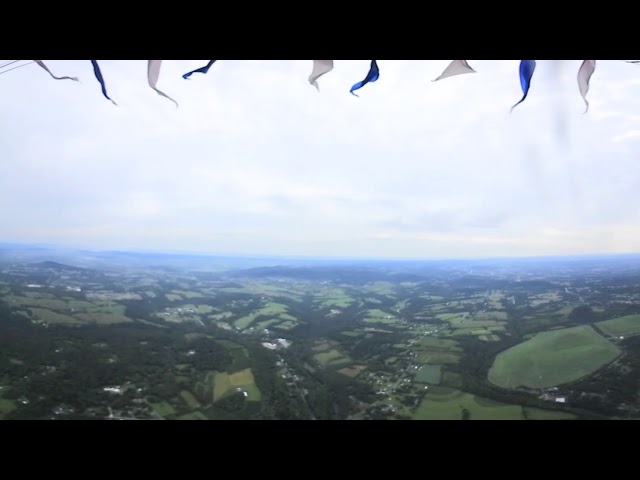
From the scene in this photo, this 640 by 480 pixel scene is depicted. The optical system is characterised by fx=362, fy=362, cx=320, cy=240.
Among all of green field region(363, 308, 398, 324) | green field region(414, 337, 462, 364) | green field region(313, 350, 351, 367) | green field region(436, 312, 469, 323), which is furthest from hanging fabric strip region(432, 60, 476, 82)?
green field region(436, 312, 469, 323)

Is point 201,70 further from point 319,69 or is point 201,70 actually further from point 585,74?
point 585,74

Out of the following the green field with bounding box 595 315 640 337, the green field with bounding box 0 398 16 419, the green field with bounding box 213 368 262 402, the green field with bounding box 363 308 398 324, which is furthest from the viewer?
the green field with bounding box 363 308 398 324

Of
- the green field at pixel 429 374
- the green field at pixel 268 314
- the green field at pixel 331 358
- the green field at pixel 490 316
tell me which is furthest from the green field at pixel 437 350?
the green field at pixel 268 314

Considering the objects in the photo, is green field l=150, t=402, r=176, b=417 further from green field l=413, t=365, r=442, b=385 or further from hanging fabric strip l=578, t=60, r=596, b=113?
hanging fabric strip l=578, t=60, r=596, b=113

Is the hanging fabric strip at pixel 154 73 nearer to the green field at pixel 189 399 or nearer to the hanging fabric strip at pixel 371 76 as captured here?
the hanging fabric strip at pixel 371 76

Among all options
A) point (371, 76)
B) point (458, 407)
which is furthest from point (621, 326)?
point (371, 76)

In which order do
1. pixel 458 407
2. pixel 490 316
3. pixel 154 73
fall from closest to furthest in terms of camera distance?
pixel 154 73
pixel 458 407
pixel 490 316
